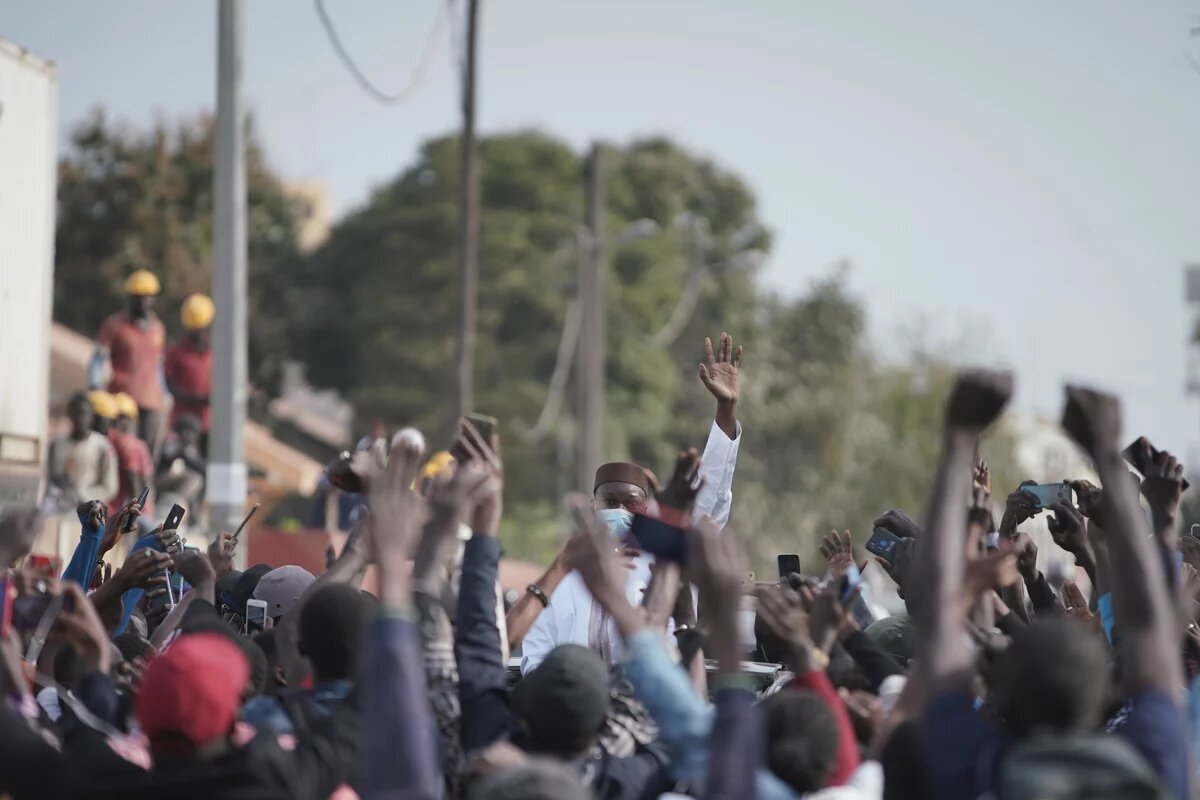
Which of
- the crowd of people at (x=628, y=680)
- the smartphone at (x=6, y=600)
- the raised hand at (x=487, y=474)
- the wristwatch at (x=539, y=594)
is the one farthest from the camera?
the wristwatch at (x=539, y=594)

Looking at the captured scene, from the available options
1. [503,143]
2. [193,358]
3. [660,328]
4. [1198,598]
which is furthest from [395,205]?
[1198,598]

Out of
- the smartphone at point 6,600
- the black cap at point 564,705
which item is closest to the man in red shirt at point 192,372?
the smartphone at point 6,600

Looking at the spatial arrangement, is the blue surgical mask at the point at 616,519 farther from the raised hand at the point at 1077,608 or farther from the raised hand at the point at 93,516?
the raised hand at the point at 93,516

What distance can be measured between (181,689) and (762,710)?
1437 millimetres

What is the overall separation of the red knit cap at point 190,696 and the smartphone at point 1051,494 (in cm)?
354

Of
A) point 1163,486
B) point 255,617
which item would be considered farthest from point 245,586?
point 1163,486

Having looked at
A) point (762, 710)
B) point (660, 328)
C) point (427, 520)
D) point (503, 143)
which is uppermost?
point (503, 143)

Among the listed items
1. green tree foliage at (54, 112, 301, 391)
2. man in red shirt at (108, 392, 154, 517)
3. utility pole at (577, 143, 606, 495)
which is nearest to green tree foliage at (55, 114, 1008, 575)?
green tree foliage at (54, 112, 301, 391)

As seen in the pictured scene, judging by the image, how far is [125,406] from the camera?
15539 mm

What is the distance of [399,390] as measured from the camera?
44.6m

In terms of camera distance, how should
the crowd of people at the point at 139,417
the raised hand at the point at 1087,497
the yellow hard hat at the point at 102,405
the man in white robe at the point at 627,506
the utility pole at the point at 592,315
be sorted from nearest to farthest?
the raised hand at the point at 1087,497 → the man in white robe at the point at 627,506 → the crowd of people at the point at 139,417 → the yellow hard hat at the point at 102,405 → the utility pole at the point at 592,315

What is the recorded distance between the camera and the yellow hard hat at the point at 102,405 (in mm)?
14711

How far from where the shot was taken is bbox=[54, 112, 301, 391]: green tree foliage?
37.4 meters

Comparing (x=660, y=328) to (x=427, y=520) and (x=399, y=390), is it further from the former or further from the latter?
(x=427, y=520)
